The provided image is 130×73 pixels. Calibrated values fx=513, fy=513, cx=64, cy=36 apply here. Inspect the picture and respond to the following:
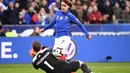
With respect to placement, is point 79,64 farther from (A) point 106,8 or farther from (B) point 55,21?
(A) point 106,8

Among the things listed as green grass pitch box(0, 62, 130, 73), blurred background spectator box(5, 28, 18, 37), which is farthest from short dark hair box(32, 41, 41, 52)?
blurred background spectator box(5, 28, 18, 37)

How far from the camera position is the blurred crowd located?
2552cm

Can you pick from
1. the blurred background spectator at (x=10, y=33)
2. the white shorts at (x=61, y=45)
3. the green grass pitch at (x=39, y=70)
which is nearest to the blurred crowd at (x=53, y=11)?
the blurred background spectator at (x=10, y=33)

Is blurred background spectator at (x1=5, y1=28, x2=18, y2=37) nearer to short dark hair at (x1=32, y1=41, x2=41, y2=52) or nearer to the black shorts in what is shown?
the black shorts

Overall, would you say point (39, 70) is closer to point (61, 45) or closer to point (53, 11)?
point (61, 45)

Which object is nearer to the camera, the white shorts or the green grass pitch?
the white shorts

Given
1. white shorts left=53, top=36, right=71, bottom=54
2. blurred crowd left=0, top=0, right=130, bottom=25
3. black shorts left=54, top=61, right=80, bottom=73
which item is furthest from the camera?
blurred crowd left=0, top=0, right=130, bottom=25

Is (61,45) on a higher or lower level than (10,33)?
higher

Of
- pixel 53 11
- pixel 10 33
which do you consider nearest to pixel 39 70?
pixel 10 33

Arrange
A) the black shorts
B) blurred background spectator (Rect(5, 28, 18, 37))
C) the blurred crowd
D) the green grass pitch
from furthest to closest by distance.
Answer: the blurred crowd → blurred background spectator (Rect(5, 28, 18, 37)) → the green grass pitch → the black shorts

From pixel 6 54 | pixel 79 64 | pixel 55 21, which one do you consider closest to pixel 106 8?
pixel 6 54

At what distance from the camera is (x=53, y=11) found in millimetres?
26531

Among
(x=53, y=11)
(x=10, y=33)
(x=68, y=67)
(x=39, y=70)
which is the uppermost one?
(x=68, y=67)

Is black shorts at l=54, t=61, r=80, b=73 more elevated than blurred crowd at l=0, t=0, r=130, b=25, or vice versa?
black shorts at l=54, t=61, r=80, b=73
